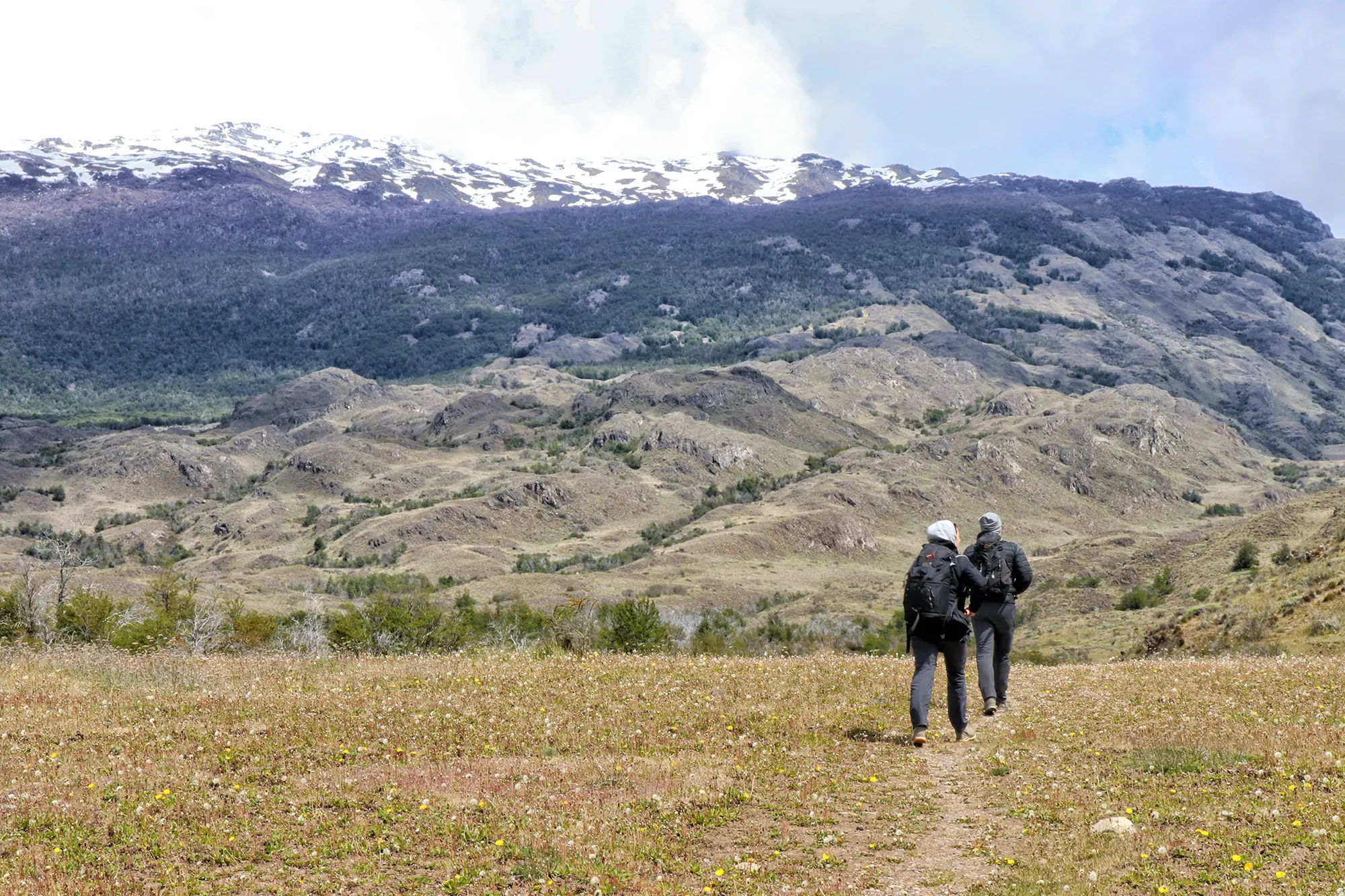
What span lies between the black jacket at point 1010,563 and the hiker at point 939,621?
1180mm

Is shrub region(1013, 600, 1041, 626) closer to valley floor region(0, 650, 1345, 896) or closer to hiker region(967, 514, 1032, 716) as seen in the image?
valley floor region(0, 650, 1345, 896)

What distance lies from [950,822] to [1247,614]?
95.5 feet

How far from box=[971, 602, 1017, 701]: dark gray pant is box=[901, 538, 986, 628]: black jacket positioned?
53.4 inches

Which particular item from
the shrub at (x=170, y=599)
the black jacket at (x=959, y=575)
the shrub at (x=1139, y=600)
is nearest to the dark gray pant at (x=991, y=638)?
the black jacket at (x=959, y=575)

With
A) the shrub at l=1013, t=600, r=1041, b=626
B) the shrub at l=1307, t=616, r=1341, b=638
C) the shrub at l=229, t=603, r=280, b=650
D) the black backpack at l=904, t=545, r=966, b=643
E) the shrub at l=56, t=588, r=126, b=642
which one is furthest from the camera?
the shrub at l=1013, t=600, r=1041, b=626

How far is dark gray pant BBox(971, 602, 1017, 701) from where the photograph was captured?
15.8m

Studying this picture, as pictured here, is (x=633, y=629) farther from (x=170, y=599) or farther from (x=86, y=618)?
(x=170, y=599)

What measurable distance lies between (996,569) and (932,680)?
2265 mm

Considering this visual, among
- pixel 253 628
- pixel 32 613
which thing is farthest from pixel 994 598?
pixel 253 628

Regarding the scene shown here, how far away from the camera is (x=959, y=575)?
14.4 meters

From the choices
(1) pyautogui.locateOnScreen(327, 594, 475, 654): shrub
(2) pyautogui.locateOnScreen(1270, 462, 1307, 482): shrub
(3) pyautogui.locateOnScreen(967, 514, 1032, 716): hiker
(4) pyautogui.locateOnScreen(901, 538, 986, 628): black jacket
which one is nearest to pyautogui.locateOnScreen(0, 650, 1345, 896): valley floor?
(3) pyautogui.locateOnScreen(967, 514, 1032, 716): hiker

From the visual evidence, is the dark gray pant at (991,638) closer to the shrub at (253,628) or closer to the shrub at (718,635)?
the shrub at (718,635)

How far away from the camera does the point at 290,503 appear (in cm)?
13075

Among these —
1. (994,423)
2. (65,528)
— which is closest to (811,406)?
(994,423)
